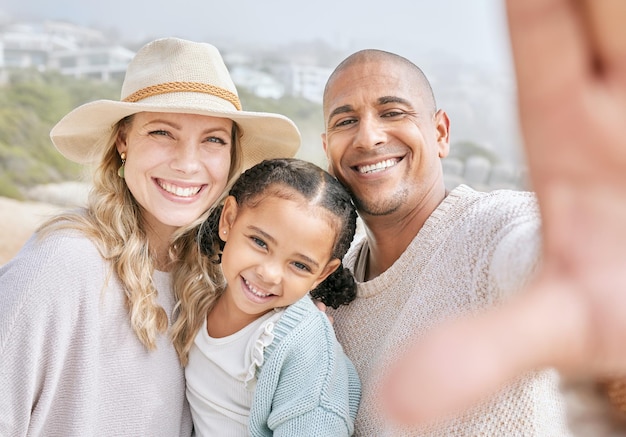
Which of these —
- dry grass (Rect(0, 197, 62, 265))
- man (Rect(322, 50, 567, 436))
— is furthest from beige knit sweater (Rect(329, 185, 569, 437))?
dry grass (Rect(0, 197, 62, 265))

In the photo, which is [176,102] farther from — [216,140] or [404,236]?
[404,236]

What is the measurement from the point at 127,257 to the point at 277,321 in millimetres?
371

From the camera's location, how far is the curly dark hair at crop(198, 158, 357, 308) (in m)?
1.43

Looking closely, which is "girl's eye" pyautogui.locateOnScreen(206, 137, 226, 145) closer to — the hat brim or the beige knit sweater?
the hat brim

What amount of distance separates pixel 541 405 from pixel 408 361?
3.05ft

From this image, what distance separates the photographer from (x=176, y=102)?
5.19ft

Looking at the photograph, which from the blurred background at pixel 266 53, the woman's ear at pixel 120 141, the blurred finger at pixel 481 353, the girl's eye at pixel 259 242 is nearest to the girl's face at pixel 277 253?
the girl's eye at pixel 259 242

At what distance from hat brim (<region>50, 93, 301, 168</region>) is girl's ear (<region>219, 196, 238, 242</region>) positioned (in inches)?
8.4

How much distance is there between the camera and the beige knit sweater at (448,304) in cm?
98

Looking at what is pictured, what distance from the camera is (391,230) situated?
1.66 metres

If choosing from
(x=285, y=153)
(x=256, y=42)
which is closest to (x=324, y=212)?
(x=285, y=153)

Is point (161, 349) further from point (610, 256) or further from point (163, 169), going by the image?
point (610, 256)

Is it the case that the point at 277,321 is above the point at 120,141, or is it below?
Result: below

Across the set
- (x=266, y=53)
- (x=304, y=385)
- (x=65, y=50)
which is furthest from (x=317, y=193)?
(x=65, y=50)
